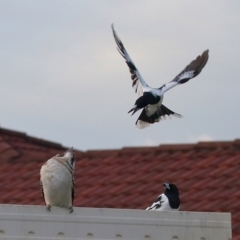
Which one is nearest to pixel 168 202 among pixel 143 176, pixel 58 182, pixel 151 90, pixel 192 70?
pixel 151 90

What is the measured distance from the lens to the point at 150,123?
41.3 feet

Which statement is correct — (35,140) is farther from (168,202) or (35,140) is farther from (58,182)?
(58,182)

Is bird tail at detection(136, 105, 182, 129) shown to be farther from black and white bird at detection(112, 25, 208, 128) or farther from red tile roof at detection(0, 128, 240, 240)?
red tile roof at detection(0, 128, 240, 240)

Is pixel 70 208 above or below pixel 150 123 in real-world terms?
below

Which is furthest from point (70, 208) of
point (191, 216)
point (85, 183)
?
point (85, 183)

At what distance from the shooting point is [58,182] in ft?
34.6

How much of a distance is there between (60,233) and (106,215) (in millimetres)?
456

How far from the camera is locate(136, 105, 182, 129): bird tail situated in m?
12.6

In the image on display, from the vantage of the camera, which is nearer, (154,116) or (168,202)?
(168,202)

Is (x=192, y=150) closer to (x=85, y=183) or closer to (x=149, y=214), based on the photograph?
(x=85, y=183)

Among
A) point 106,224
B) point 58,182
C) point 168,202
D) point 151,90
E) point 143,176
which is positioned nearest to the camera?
point 58,182

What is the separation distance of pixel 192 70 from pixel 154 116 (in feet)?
3.45

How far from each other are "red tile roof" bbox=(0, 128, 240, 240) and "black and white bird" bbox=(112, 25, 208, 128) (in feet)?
3.69

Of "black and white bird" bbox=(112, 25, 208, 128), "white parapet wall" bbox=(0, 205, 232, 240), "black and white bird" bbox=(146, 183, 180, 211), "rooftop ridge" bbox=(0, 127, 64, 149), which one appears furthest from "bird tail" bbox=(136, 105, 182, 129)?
"rooftop ridge" bbox=(0, 127, 64, 149)
